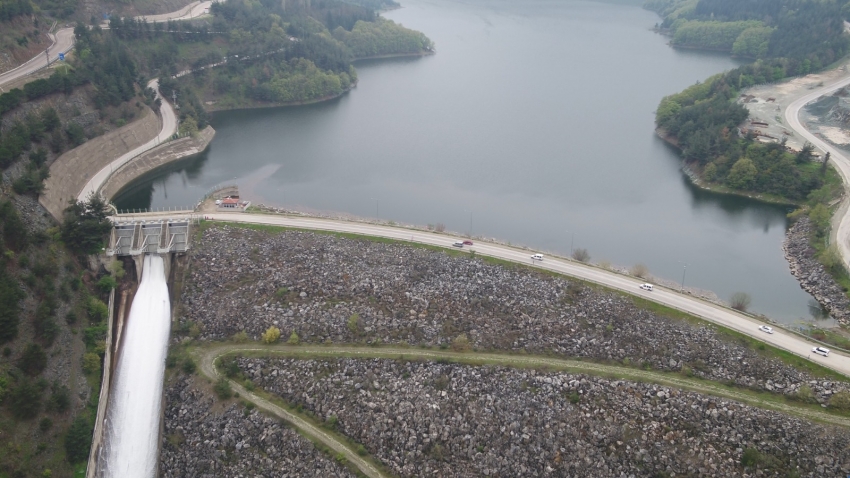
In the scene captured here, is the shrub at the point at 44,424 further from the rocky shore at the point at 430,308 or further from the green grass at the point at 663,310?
the green grass at the point at 663,310

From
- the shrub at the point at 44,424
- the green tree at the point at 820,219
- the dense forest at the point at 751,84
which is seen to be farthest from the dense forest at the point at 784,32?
the shrub at the point at 44,424

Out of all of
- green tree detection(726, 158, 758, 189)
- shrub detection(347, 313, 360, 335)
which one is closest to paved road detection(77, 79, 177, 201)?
shrub detection(347, 313, 360, 335)

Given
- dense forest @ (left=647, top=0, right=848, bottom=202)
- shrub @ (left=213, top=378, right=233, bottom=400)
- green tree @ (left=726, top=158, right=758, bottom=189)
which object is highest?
dense forest @ (left=647, top=0, right=848, bottom=202)

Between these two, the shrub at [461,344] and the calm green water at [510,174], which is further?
the calm green water at [510,174]

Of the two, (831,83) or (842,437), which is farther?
(831,83)

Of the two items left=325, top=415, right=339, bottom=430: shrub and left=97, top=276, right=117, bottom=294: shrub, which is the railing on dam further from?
left=325, top=415, right=339, bottom=430: shrub

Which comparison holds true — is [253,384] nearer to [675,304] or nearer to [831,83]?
[675,304]

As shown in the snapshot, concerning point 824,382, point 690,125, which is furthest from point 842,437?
point 690,125
